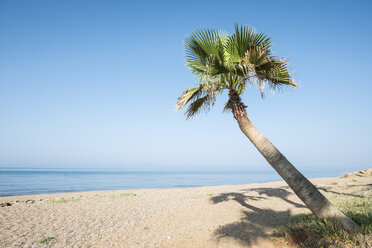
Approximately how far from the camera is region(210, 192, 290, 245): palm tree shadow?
5.05 m

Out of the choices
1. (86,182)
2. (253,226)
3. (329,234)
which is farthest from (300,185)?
(86,182)

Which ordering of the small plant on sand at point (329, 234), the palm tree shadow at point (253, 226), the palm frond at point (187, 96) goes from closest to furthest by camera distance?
the small plant on sand at point (329, 234), the palm tree shadow at point (253, 226), the palm frond at point (187, 96)

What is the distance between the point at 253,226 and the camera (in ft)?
18.9

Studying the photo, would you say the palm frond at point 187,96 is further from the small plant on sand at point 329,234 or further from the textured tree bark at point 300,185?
the small plant on sand at point 329,234

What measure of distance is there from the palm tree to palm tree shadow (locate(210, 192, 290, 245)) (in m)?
1.62

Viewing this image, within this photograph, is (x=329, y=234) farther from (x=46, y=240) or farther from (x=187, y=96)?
(x=46, y=240)

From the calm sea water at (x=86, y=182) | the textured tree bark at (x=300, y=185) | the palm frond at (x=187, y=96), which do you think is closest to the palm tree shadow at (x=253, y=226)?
the textured tree bark at (x=300, y=185)

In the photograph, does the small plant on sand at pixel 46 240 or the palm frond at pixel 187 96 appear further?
the small plant on sand at pixel 46 240

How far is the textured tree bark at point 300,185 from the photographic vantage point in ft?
12.6

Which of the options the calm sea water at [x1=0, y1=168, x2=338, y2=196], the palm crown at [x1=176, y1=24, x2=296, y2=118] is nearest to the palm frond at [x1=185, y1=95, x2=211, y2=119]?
the palm crown at [x1=176, y1=24, x2=296, y2=118]

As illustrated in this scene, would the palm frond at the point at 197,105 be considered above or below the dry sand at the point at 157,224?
above

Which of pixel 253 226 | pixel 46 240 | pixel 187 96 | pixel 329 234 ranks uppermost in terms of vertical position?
pixel 187 96

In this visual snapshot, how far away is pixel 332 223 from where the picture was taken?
12.6 feet

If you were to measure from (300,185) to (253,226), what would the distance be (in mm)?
2377
